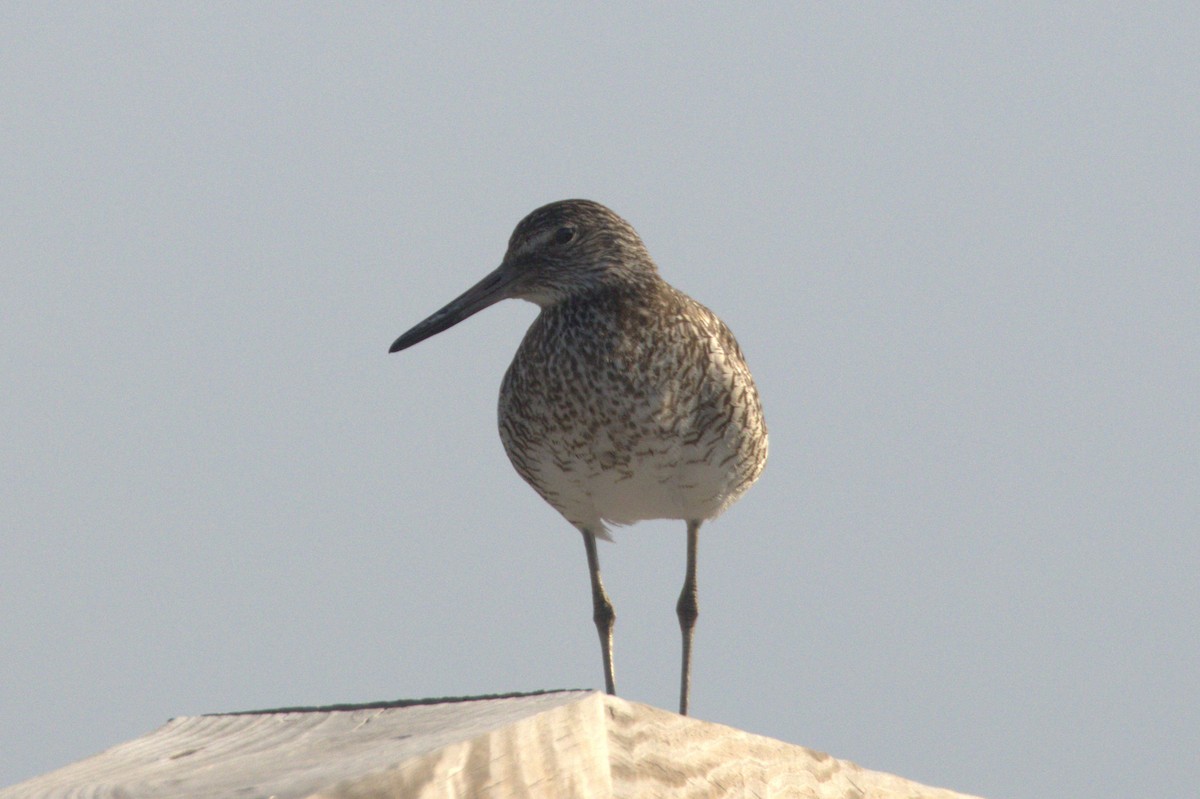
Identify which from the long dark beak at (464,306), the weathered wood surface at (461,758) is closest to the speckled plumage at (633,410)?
the long dark beak at (464,306)

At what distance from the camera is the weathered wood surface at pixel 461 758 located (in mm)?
3336

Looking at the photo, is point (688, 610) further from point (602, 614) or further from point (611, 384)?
point (611, 384)

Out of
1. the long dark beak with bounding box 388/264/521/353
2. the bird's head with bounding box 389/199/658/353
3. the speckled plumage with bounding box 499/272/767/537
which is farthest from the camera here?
the long dark beak with bounding box 388/264/521/353

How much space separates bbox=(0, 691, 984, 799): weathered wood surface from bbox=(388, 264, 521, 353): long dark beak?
4.19 meters

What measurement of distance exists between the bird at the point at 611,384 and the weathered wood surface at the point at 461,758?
Answer: 3.23 metres

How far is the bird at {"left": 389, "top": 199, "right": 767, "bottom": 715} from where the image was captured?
7516mm

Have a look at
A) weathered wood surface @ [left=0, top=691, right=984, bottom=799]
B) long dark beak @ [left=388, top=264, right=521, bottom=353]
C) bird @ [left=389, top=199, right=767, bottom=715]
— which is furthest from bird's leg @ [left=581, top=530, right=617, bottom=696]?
weathered wood surface @ [left=0, top=691, right=984, bottom=799]

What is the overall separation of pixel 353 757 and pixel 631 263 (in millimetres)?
5048

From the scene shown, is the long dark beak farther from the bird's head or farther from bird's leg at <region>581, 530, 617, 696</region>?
bird's leg at <region>581, 530, 617, 696</region>

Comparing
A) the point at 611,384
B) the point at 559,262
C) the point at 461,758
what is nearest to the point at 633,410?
the point at 611,384

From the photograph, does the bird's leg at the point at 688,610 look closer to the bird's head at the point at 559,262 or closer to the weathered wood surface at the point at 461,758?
the bird's head at the point at 559,262

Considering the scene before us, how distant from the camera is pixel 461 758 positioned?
132 inches

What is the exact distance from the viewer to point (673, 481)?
7.71m

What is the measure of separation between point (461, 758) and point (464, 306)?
5234 mm
